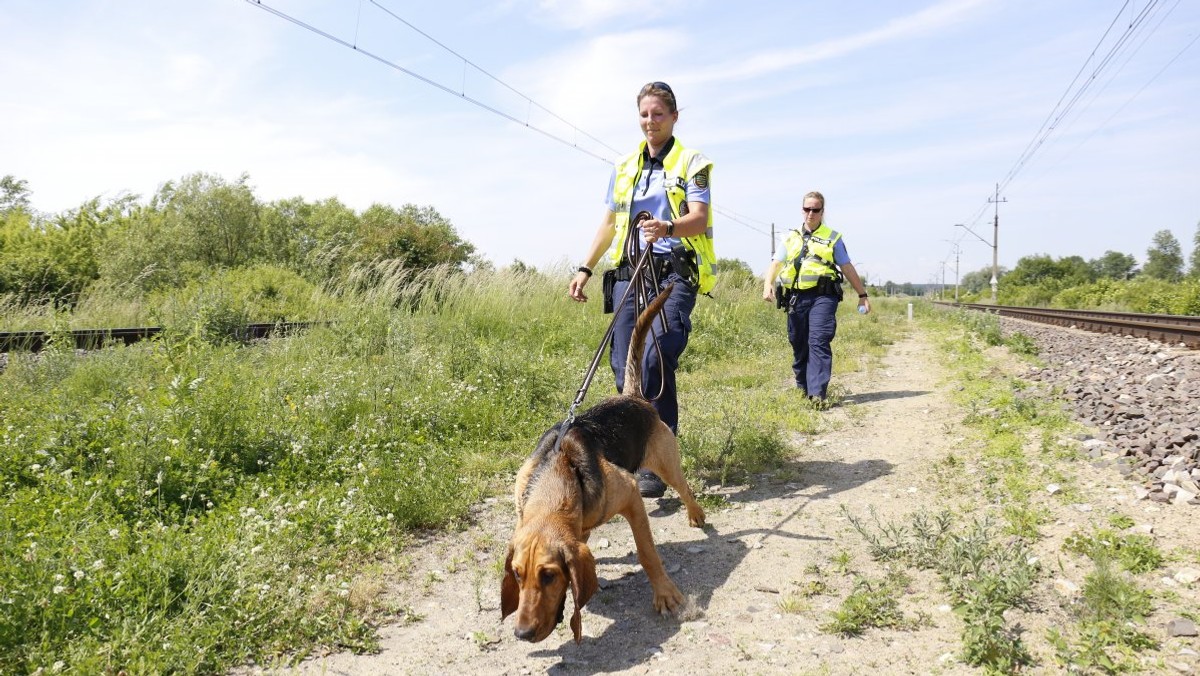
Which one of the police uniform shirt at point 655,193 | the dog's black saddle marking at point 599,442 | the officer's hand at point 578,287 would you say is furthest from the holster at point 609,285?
the dog's black saddle marking at point 599,442

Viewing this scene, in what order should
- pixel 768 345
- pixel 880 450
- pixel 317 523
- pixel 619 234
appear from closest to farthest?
pixel 317 523, pixel 619 234, pixel 880 450, pixel 768 345

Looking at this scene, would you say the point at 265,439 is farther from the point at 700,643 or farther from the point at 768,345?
the point at 768,345

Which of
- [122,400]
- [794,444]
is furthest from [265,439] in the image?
[794,444]

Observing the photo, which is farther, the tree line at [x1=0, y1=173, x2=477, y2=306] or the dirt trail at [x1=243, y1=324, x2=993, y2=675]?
the tree line at [x1=0, y1=173, x2=477, y2=306]

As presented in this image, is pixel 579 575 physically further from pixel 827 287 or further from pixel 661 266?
pixel 827 287

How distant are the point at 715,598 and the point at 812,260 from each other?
4743mm

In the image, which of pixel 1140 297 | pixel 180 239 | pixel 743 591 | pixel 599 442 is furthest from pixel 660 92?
pixel 1140 297

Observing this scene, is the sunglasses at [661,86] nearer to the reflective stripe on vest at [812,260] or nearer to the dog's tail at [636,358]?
the dog's tail at [636,358]

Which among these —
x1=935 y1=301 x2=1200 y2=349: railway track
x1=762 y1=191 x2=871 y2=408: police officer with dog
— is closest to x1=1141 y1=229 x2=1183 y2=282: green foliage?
x1=935 y1=301 x2=1200 y2=349: railway track

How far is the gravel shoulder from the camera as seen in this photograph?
2262 mm

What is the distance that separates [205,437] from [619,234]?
2.71 metres

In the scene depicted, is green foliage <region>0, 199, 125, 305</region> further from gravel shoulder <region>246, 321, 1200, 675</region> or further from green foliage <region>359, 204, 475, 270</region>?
gravel shoulder <region>246, 321, 1200, 675</region>

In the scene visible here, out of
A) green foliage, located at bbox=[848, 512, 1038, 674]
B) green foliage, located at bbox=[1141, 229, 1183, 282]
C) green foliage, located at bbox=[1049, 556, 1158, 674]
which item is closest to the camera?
green foliage, located at bbox=[1049, 556, 1158, 674]

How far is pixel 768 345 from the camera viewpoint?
10.8m
